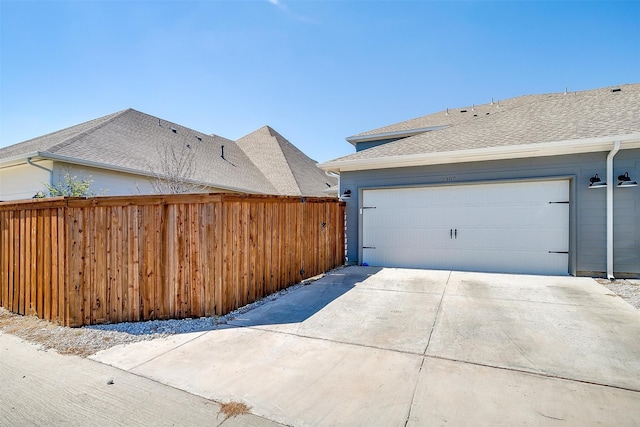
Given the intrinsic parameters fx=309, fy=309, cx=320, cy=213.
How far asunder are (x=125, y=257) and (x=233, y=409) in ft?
10.2

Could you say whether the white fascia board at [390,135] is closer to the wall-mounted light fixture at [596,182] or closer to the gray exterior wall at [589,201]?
the gray exterior wall at [589,201]

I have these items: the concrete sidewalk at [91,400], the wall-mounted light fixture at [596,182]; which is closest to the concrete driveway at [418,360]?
the concrete sidewalk at [91,400]

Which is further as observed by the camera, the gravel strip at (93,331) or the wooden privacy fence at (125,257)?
the wooden privacy fence at (125,257)

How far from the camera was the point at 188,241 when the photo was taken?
15.2 ft

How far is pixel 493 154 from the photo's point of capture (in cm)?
743

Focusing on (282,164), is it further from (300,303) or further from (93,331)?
(93,331)

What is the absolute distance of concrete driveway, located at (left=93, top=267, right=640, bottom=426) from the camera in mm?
2379

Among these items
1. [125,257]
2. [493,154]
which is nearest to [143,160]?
[125,257]

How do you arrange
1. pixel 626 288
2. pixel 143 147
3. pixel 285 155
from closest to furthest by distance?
pixel 626 288 < pixel 143 147 < pixel 285 155

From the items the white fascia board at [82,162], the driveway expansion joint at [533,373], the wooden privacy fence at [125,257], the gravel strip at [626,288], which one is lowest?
the driveway expansion joint at [533,373]

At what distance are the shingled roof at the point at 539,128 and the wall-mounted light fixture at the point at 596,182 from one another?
669 millimetres

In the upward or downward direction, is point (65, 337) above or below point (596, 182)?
below

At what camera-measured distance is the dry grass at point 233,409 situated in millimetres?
2367

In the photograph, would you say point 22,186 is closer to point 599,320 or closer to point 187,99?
point 187,99
